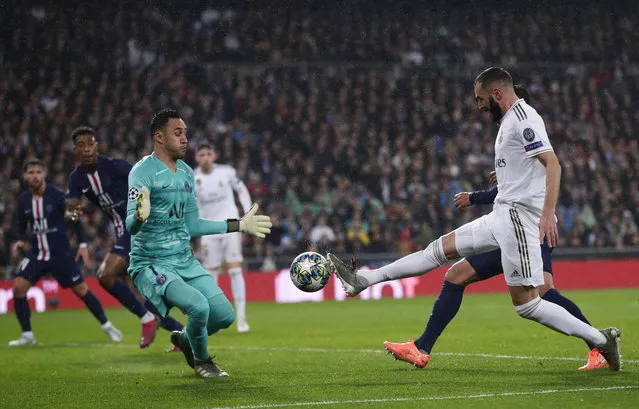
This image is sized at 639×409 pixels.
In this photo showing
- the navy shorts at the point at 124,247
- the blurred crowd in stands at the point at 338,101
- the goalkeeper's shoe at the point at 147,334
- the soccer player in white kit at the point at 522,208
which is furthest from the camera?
the blurred crowd in stands at the point at 338,101

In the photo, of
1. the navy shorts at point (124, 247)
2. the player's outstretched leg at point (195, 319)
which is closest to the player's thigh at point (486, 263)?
the player's outstretched leg at point (195, 319)

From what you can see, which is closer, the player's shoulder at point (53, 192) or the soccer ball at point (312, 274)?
the soccer ball at point (312, 274)

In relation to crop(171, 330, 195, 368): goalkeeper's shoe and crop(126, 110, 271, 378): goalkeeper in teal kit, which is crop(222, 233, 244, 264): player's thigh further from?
crop(126, 110, 271, 378): goalkeeper in teal kit

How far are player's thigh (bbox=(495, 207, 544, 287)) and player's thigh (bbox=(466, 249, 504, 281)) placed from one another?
543mm

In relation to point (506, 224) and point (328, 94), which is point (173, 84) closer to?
point (328, 94)

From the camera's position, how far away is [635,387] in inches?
275

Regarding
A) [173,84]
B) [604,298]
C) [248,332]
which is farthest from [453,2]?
[248,332]

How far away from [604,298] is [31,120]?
13879 mm

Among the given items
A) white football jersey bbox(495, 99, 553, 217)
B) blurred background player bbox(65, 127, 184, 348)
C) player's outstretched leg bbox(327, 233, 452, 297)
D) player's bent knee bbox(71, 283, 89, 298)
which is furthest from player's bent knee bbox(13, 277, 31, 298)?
white football jersey bbox(495, 99, 553, 217)

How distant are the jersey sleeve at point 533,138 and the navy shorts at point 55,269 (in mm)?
7630

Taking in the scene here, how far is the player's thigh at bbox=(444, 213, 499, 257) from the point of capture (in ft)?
26.0

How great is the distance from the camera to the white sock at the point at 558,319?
7660mm

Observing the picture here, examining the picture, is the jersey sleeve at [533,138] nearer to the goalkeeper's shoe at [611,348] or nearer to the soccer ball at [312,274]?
the goalkeeper's shoe at [611,348]

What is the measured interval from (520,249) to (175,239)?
2.75 m
